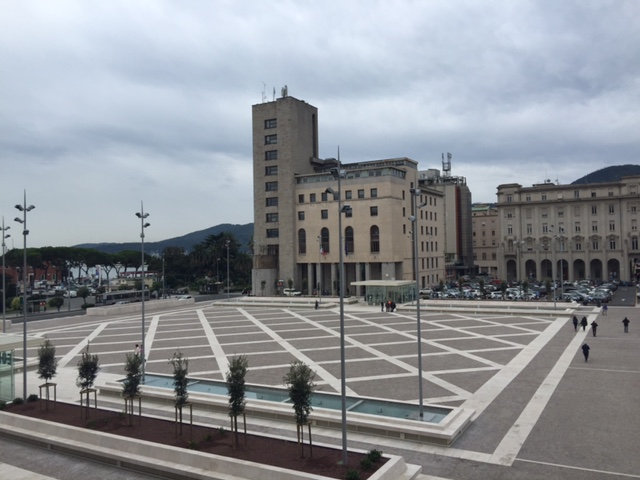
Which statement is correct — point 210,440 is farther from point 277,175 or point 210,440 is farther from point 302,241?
point 277,175

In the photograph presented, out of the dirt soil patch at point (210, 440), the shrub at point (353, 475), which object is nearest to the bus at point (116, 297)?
the dirt soil patch at point (210, 440)

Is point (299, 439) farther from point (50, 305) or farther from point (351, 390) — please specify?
point (50, 305)

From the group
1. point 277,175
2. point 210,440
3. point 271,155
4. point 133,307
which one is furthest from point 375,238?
point 210,440

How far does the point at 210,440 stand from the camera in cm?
1480

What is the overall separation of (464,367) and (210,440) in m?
14.6

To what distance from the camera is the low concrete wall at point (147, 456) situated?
12472 mm

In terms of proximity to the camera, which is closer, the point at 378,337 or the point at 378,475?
the point at 378,475

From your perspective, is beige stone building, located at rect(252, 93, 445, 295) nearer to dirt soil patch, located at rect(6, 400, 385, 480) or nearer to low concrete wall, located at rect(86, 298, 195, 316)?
low concrete wall, located at rect(86, 298, 195, 316)

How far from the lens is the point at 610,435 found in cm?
1512

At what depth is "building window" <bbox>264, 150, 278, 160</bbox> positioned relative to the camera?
76.5m

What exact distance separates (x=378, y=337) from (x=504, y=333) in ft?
29.5

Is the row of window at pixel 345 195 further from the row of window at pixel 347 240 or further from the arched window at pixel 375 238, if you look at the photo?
the arched window at pixel 375 238

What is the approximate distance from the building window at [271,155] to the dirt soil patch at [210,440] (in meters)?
60.3

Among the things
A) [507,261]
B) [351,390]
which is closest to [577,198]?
[507,261]
